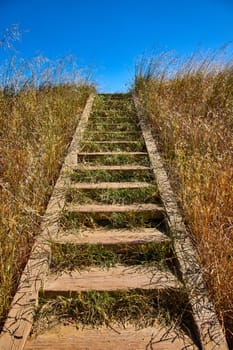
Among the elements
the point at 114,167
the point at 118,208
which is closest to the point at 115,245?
the point at 118,208

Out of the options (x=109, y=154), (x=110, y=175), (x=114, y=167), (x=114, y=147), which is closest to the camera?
(x=110, y=175)

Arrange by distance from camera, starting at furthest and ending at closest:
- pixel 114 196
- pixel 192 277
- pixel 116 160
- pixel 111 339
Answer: pixel 116 160, pixel 114 196, pixel 192 277, pixel 111 339

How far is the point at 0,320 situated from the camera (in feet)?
6.32

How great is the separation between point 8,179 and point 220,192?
1.83 m

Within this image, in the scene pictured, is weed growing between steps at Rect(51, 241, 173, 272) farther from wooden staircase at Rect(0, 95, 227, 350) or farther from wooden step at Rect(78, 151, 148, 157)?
wooden step at Rect(78, 151, 148, 157)

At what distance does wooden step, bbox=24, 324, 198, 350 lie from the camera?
69.9 inches

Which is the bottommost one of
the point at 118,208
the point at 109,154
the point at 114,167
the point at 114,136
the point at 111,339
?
the point at 111,339

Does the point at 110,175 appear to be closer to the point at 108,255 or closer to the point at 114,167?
the point at 114,167

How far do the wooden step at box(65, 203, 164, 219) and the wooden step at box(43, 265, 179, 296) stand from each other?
658 mm

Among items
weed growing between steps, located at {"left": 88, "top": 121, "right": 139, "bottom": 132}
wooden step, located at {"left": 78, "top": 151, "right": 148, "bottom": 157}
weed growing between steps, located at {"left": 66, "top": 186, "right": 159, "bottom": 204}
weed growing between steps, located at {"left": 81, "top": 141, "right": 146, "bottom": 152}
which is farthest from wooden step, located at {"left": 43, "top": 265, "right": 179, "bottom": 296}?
weed growing between steps, located at {"left": 88, "top": 121, "right": 139, "bottom": 132}

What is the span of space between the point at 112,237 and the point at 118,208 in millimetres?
418

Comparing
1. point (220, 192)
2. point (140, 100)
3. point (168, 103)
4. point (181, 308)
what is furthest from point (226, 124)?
point (181, 308)

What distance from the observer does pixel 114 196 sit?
3.23 m

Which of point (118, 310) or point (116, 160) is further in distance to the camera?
point (116, 160)
